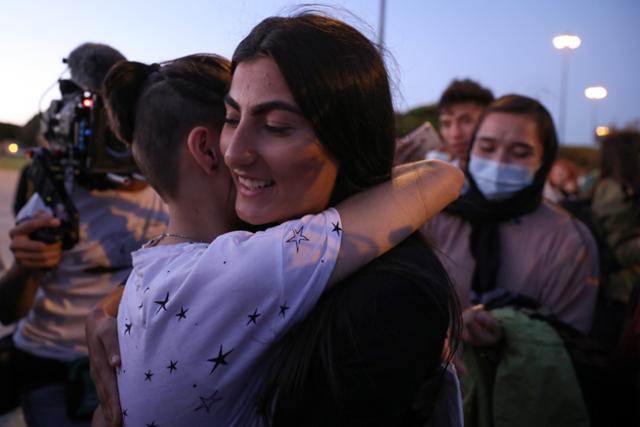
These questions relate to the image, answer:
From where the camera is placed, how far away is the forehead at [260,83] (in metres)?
1.24

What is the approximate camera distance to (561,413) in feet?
6.89

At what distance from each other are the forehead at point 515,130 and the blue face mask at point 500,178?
0.12 metres

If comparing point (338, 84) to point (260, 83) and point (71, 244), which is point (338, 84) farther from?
point (71, 244)

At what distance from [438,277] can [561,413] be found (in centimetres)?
122

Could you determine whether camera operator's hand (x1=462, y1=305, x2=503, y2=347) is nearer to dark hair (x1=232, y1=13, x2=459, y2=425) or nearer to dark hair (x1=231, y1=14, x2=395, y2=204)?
dark hair (x1=232, y1=13, x2=459, y2=425)

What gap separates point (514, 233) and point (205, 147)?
1646 mm

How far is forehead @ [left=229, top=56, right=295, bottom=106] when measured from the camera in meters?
1.24

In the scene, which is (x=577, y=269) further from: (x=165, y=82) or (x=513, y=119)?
(x=165, y=82)

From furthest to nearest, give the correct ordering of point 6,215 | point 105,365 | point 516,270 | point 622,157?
1. point 6,215
2. point 622,157
3. point 516,270
4. point 105,365

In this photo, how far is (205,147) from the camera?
1491 millimetres

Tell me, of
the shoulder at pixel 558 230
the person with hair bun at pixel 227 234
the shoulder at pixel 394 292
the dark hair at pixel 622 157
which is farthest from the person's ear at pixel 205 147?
the dark hair at pixel 622 157

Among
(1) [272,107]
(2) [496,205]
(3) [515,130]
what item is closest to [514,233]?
(2) [496,205]

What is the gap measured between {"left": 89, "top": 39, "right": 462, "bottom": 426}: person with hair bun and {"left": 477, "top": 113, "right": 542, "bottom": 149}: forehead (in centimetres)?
137

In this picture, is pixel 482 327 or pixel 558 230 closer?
pixel 482 327
